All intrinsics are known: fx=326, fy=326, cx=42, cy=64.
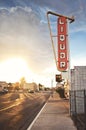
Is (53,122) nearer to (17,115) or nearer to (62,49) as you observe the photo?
(17,115)

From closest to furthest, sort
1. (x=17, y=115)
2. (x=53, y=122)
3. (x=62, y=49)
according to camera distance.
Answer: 1. (x=53, y=122)
2. (x=17, y=115)
3. (x=62, y=49)

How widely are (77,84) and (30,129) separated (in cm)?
1116

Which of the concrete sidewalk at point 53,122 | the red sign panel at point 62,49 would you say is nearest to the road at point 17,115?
the concrete sidewalk at point 53,122

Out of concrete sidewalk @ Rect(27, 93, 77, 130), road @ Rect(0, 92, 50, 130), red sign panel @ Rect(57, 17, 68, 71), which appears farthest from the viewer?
red sign panel @ Rect(57, 17, 68, 71)

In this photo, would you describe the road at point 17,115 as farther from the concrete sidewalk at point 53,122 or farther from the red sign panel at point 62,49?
the red sign panel at point 62,49

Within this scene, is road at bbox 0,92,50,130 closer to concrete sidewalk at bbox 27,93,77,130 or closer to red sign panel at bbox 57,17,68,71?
concrete sidewalk at bbox 27,93,77,130

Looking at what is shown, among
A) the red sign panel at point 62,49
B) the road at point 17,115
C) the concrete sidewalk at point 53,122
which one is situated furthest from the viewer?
the red sign panel at point 62,49

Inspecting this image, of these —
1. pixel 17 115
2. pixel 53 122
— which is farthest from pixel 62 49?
pixel 53 122

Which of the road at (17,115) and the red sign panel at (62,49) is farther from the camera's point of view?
the red sign panel at (62,49)

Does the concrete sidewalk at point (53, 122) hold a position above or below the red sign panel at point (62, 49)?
below

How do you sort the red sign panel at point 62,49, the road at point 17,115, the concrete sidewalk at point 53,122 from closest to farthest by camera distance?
the concrete sidewalk at point 53,122
the road at point 17,115
the red sign panel at point 62,49

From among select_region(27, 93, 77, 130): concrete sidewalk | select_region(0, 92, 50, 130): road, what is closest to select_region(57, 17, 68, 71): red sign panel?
select_region(27, 93, 77, 130): concrete sidewalk

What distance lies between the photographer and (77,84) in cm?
2664

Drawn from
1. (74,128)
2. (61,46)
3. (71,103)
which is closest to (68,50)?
(61,46)
